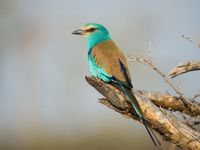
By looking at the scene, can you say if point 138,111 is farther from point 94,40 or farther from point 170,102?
point 94,40

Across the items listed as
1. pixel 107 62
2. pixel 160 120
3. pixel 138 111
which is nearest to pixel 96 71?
pixel 107 62

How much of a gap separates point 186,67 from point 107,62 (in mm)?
701

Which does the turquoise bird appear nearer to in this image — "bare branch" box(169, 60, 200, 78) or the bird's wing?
the bird's wing

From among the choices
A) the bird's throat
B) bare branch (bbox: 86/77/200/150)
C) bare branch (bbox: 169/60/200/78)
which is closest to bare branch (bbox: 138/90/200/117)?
bare branch (bbox: 86/77/200/150)

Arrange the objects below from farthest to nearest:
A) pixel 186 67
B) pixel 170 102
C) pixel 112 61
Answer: pixel 112 61
pixel 186 67
pixel 170 102

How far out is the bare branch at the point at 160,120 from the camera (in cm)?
600

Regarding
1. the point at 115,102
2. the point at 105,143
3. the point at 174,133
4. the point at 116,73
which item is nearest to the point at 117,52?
the point at 116,73

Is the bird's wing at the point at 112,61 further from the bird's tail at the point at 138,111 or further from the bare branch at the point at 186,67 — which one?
the bare branch at the point at 186,67

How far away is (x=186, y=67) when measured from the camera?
261 inches

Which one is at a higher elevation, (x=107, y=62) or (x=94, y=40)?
(x=94, y=40)

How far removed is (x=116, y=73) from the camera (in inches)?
265

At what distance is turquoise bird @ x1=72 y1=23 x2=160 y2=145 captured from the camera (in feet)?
21.3

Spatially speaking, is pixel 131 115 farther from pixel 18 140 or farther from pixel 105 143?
pixel 18 140

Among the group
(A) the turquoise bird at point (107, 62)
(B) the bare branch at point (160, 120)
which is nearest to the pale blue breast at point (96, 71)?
(A) the turquoise bird at point (107, 62)
